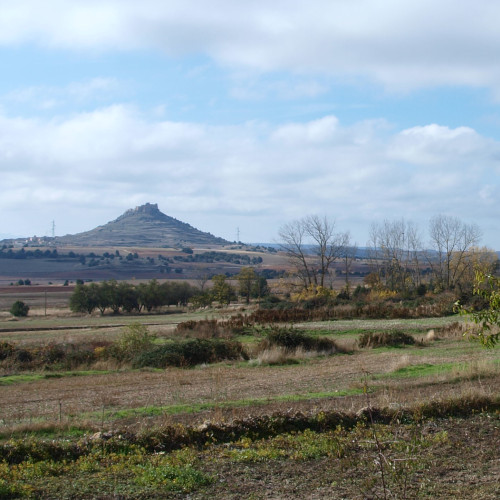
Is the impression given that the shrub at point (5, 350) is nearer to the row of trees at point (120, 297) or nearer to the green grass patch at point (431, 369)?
the green grass patch at point (431, 369)

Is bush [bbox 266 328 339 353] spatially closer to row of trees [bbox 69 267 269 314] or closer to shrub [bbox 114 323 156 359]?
shrub [bbox 114 323 156 359]

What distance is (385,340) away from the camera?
1140 inches

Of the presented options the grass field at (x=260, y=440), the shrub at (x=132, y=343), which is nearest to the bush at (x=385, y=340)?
the shrub at (x=132, y=343)

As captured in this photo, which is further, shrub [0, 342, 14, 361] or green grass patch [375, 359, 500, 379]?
shrub [0, 342, 14, 361]

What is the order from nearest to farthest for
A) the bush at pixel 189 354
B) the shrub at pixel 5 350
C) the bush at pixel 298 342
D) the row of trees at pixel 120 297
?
the bush at pixel 189 354, the shrub at pixel 5 350, the bush at pixel 298 342, the row of trees at pixel 120 297

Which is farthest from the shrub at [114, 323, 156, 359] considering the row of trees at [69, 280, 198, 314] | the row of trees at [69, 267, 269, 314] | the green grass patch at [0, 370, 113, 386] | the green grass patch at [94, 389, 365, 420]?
the row of trees at [69, 280, 198, 314]

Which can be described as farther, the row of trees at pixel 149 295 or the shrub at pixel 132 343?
the row of trees at pixel 149 295

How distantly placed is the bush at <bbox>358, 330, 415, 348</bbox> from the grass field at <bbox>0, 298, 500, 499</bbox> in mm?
11636

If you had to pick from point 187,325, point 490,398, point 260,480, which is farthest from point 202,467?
point 187,325

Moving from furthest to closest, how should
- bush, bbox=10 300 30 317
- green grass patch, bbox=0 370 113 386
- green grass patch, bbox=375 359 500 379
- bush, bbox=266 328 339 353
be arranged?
bush, bbox=10 300 30 317 < bush, bbox=266 328 339 353 < green grass patch, bbox=0 370 113 386 < green grass patch, bbox=375 359 500 379

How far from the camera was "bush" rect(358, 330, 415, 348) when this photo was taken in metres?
28.8

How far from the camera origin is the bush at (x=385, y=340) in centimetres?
2876

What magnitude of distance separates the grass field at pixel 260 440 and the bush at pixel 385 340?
11636 mm

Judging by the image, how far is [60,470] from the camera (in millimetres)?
7730
